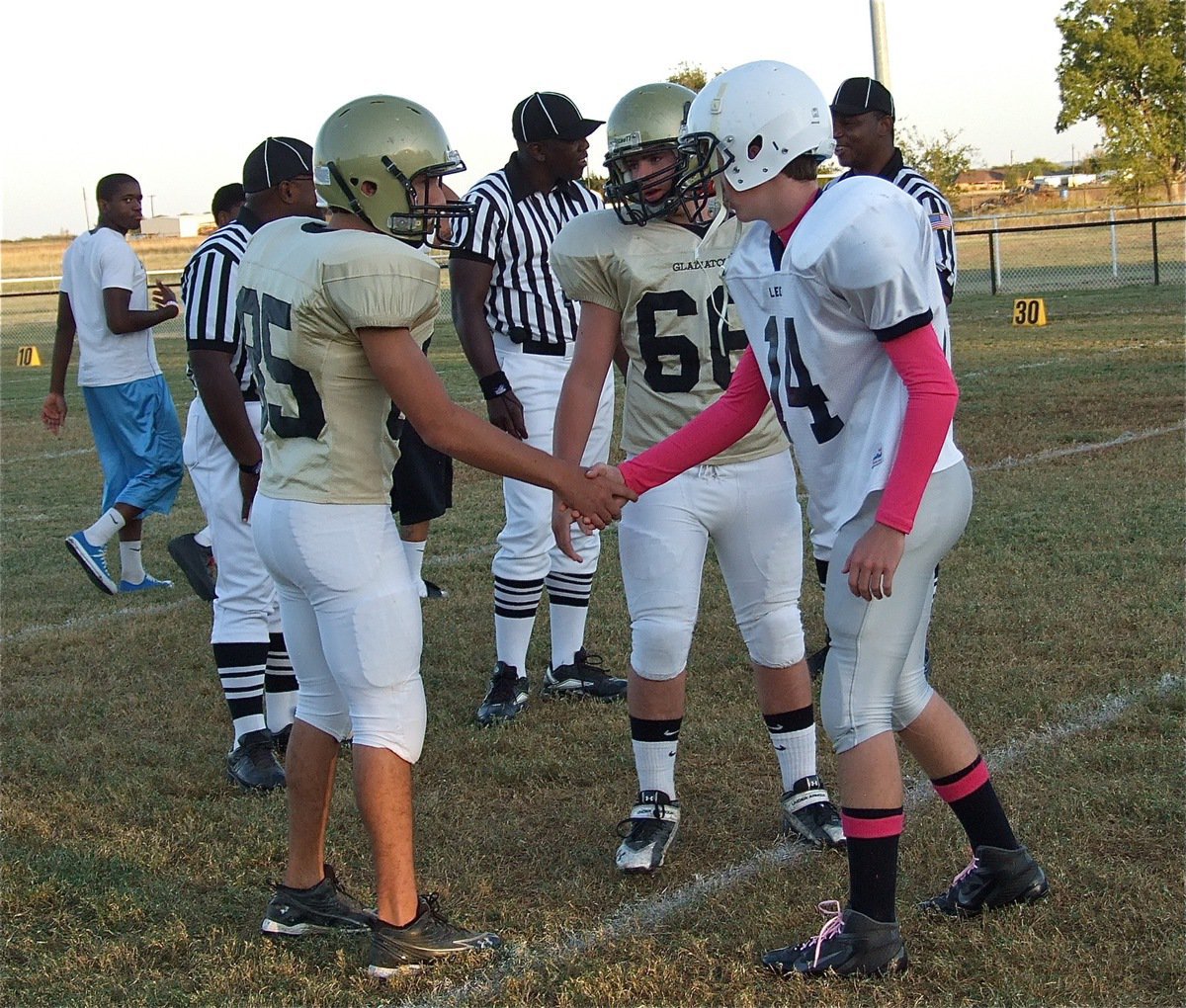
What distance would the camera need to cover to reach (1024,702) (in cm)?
472

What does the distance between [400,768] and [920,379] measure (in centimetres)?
144

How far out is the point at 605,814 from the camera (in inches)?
165

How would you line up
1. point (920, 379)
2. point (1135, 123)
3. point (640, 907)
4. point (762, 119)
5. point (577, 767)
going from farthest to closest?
point (1135, 123)
point (577, 767)
point (640, 907)
point (762, 119)
point (920, 379)

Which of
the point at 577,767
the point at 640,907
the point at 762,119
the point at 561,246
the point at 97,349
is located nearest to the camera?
the point at 762,119

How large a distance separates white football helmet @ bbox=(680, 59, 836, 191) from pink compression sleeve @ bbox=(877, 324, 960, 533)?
540 mm

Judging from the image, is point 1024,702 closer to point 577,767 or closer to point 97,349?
point 577,767

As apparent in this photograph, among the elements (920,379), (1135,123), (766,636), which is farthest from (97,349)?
(1135,123)

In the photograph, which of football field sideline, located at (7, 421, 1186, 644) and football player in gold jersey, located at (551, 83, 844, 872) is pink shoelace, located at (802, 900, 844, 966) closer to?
football player in gold jersey, located at (551, 83, 844, 872)

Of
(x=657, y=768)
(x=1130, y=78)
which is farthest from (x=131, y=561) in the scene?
(x=1130, y=78)

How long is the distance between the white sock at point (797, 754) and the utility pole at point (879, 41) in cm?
912

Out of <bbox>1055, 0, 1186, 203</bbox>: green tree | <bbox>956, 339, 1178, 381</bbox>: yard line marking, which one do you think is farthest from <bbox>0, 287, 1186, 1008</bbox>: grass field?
<bbox>1055, 0, 1186, 203</bbox>: green tree

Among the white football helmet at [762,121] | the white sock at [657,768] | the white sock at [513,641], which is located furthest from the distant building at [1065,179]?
the white football helmet at [762,121]

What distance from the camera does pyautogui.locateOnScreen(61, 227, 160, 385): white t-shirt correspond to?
304 inches

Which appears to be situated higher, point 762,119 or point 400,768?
point 762,119
